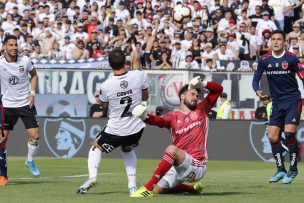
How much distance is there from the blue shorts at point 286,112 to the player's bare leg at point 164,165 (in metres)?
3.69

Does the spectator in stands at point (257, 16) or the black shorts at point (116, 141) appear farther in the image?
the spectator in stands at point (257, 16)

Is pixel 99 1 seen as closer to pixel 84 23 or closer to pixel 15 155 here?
pixel 84 23

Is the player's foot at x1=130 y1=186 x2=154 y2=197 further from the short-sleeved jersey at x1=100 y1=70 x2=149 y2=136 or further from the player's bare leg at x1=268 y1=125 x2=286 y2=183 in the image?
the player's bare leg at x1=268 y1=125 x2=286 y2=183

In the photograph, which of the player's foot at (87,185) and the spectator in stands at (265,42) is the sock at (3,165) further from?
the spectator in stands at (265,42)

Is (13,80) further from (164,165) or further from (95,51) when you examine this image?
(95,51)

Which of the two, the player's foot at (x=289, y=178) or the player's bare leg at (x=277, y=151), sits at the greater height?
the player's bare leg at (x=277, y=151)

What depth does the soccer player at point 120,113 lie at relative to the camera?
1291 cm

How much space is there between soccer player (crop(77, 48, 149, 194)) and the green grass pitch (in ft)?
1.13

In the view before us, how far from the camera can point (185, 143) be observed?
1282cm

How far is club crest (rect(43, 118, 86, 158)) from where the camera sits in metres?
26.5

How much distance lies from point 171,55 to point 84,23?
17.6ft

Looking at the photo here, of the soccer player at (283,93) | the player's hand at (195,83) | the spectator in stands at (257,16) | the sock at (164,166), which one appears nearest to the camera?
the sock at (164,166)

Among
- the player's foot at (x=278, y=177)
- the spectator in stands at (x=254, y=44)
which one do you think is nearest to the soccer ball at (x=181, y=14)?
the spectator in stands at (x=254, y=44)

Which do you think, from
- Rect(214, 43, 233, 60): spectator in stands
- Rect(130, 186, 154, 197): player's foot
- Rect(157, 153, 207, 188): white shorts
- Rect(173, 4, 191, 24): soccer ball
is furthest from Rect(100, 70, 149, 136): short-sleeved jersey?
Rect(214, 43, 233, 60): spectator in stands
